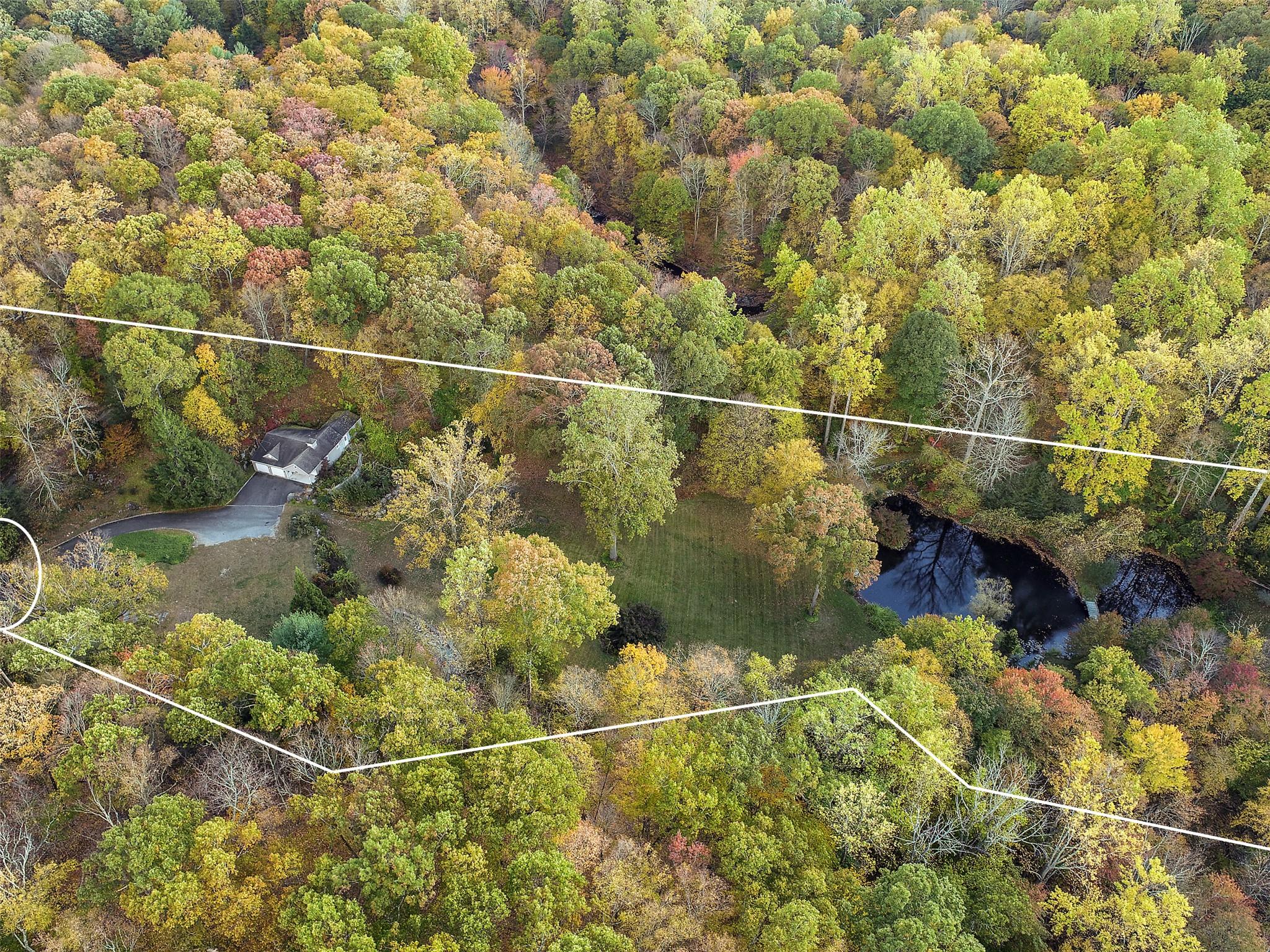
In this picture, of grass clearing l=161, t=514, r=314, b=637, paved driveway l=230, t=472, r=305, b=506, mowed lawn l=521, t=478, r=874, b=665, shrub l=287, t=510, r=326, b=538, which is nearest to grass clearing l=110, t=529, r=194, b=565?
grass clearing l=161, t=514, r=314, b=637

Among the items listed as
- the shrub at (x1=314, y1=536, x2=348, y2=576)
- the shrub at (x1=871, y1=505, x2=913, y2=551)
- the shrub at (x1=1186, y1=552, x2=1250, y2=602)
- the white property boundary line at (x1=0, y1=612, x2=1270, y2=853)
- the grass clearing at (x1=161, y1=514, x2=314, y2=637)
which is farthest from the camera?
the shrub at (x1=871, y1=505, x2=913, y2=551)

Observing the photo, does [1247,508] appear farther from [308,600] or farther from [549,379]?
[308,600]

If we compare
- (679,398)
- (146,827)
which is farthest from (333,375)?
(146,827)

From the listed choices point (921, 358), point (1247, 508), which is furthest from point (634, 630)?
point (1247, 508)

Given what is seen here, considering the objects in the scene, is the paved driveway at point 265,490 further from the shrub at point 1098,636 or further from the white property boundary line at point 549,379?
the shrub at point 1098,636

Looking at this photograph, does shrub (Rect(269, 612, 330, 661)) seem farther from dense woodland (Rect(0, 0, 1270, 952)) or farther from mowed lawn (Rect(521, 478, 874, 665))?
mowed lawn (Rect(521, 478, 874, 665))

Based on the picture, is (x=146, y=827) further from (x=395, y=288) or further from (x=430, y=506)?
(x=395, y=288)

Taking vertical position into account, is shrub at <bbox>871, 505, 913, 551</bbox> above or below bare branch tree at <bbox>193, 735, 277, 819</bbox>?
below

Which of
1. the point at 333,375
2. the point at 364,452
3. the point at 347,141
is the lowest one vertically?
the point at 364,452

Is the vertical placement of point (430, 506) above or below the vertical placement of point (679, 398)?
below
